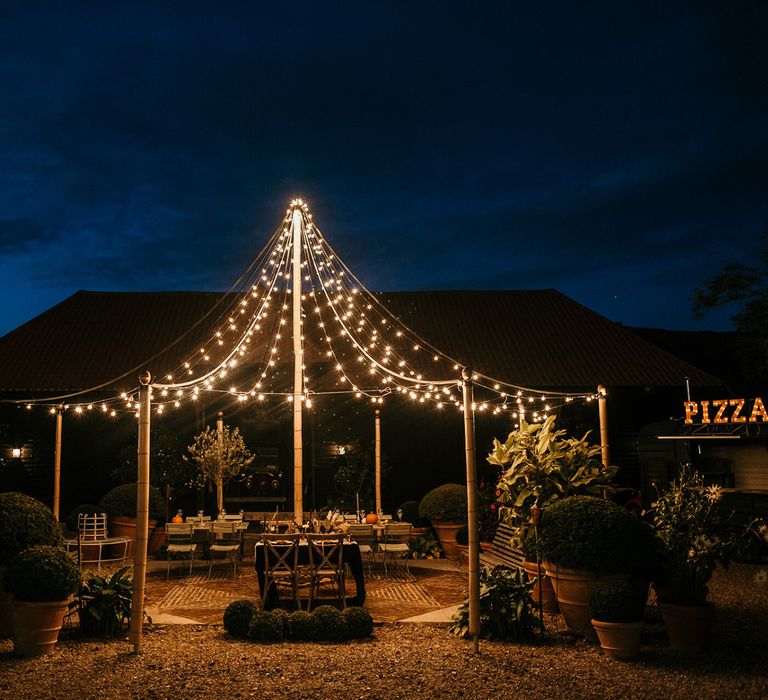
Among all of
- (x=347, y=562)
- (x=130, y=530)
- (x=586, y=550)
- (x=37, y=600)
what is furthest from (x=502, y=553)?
(x=130, y=530)

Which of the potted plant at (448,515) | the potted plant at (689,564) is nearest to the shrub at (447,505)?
the potted plant at (448,515)

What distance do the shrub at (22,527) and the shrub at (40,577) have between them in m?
0.36

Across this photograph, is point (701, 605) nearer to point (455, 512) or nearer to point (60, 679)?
point (60, 679)

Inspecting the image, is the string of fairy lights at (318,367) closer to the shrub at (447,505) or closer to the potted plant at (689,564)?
the shrub at (447,505)

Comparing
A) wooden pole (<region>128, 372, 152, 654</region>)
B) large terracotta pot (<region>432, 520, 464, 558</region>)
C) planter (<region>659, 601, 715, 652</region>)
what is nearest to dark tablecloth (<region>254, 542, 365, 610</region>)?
wooden pole (<region>128, 372, 152, 654</region>)

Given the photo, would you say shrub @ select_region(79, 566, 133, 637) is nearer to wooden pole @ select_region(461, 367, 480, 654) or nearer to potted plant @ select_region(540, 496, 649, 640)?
wooden pole @ select_region(461, 367, 480, 654)

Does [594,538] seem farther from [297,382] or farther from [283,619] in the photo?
[297,382]

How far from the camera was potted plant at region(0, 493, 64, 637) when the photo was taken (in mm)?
7246

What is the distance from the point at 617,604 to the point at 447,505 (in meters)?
7.05

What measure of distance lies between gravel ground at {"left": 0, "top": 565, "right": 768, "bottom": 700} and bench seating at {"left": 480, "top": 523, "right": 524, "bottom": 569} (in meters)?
2.74

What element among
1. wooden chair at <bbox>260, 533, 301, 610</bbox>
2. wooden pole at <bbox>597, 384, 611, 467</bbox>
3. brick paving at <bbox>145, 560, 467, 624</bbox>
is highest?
wooden pole at <bbox>597, 384, 611, 467</bbox>

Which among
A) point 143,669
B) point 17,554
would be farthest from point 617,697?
point 17,554

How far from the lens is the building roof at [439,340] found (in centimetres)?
1709

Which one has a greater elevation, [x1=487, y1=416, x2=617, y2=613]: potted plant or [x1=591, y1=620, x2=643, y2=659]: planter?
[x1=487, y1=416, x2=617, y2=613]: potted plant
